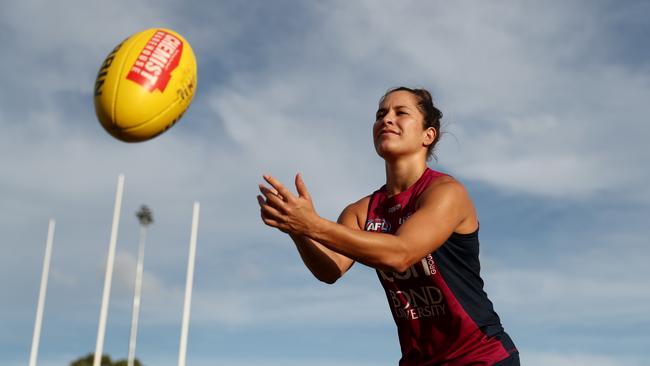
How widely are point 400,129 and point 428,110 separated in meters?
0.44

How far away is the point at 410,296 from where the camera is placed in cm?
492

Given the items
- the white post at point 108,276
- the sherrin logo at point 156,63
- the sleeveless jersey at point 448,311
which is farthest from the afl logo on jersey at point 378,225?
the white post at point 108,276

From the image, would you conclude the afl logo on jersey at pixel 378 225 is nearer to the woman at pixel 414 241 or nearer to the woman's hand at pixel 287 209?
the woman at pixel 414 241

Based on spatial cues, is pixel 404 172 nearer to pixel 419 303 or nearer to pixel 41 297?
pixel 419 303

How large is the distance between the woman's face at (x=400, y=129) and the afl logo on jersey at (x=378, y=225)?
0.51m

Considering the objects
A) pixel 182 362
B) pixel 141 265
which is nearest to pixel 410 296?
pixel 182 362

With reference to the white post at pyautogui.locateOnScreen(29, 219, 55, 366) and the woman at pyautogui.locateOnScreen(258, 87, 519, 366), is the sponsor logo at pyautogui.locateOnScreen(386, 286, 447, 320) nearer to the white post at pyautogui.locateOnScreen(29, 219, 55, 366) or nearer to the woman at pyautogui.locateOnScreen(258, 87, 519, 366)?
the woman at pyautogui.locateOnScreen(258, 87, 519, 366)

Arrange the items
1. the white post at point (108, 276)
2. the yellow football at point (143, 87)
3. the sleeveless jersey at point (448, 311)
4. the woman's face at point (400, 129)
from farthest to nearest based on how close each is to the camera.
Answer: the white post at point (108, 276) < the yellow football at point (143, 87) < the woman's face at point (400, 129) < the sleeveless jersey at point (448, 311)

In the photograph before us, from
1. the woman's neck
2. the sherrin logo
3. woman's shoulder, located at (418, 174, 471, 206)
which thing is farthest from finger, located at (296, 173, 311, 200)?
the sherrin logo

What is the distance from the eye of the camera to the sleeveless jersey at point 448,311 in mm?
4730

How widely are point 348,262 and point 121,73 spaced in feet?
7.93

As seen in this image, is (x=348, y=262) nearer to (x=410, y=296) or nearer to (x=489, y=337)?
(x=410, y=296)

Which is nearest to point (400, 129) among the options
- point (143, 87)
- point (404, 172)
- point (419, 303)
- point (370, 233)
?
point (404, 172)

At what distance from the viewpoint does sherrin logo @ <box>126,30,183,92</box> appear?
18.0ft
